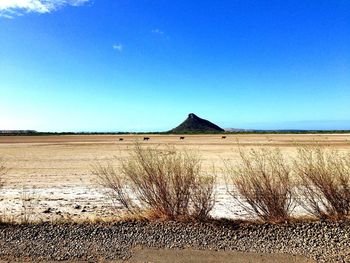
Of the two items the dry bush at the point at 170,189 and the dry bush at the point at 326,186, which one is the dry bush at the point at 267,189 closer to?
the dry bush at the point at 326,186

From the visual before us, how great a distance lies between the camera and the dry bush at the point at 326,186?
23.9 feet

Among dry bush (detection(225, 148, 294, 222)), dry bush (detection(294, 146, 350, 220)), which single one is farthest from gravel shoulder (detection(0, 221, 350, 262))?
dry bush (detection(294, 146, 350, 220))

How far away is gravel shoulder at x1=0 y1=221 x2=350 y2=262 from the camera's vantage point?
5.75 metres

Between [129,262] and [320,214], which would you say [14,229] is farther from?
[320,214]

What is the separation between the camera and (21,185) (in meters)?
15.0

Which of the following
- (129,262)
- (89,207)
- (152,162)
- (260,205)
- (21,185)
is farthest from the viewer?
(21,185)

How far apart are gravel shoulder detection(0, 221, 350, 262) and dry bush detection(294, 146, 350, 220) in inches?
24.1

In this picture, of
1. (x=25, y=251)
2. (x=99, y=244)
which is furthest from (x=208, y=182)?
(x=25, y=251)

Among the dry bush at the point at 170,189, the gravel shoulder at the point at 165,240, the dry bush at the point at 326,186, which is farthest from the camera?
the dry bush at the point at 170,189

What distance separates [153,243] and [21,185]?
1080cm

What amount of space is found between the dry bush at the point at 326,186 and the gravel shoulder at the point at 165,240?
0.61 metres

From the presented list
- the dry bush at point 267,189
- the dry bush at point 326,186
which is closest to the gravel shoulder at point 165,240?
the dry bush at point 267,189

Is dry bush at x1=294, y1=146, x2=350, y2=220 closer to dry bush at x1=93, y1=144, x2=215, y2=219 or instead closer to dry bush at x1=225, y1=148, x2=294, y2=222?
dry bush at x1=225, y1=148, x2=294, y2=222

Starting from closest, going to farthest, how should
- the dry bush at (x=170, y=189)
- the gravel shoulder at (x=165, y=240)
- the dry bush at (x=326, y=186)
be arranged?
the gravel shoulder at (x=165, y=240)
the dry bush at (x=326, y=186)
the dry bush at (x=170, y=189)
